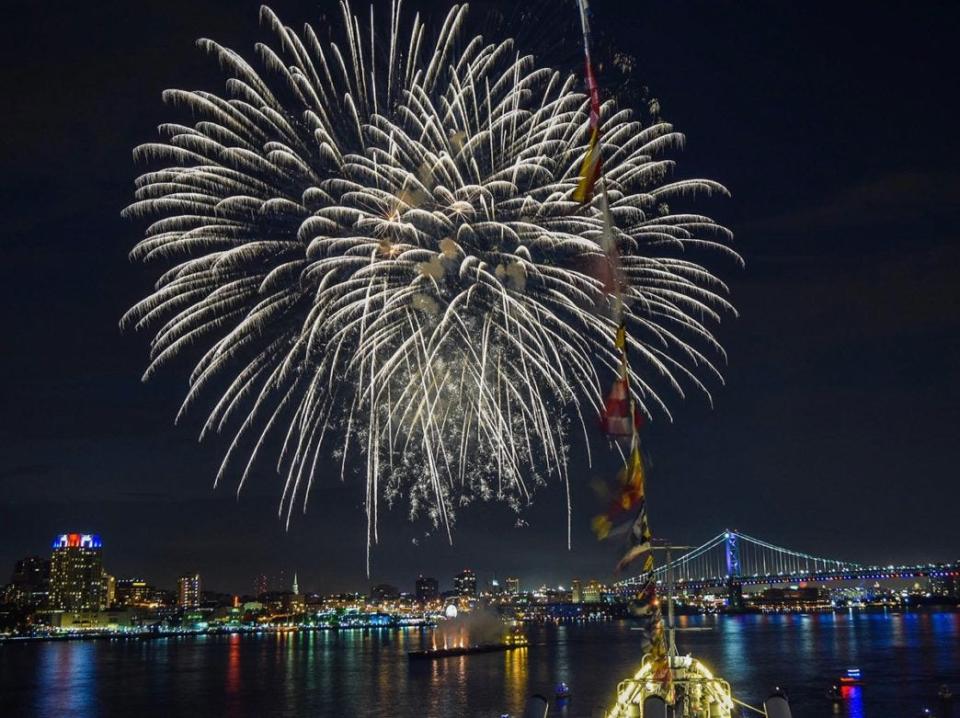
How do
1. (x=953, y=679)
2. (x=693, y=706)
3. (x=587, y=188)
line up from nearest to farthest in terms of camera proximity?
(x=587, y=188) < (x=693, y=706) < (x=953, y=679)

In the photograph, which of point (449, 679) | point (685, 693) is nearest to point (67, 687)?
point (449, 679)

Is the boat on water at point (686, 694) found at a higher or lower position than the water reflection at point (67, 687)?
higher

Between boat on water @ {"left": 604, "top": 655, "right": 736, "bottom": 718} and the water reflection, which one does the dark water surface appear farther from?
boat on water @ {"left": 604, "top": 655, "right": 736, "bottom": 718}

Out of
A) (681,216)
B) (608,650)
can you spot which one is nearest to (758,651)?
(608,650)

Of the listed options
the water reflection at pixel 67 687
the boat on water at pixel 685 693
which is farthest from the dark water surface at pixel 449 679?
the boat on water at pixel 685 693

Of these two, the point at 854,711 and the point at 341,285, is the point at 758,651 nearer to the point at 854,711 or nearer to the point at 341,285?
the point at 854,711

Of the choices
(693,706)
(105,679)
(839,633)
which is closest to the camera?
(693,706)

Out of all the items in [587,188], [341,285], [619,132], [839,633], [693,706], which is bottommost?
[839,633]

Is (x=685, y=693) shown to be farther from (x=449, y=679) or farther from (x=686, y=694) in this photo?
(x=449, y=679)

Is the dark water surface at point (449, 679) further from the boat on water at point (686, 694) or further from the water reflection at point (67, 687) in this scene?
the boat on water at point (686, 694)
